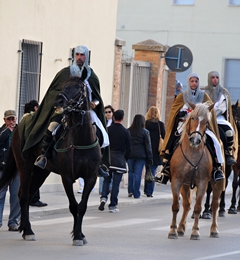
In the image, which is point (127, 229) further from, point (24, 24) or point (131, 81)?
point (131, 81)

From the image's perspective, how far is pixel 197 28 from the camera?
142 feet

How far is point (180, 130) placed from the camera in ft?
49.1

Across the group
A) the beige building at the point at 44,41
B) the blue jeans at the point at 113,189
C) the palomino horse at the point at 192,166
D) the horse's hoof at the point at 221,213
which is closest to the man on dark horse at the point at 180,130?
the palomino horse at the point at 192,166

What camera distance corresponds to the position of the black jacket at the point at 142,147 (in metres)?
21.3

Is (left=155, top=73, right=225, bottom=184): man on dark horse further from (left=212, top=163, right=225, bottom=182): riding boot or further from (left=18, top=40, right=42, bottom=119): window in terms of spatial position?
(left=18, top=40, right=42, bottom=119): window

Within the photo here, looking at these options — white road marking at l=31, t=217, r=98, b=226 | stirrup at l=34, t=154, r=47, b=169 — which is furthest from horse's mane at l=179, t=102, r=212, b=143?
white road marking at l=31, t=217, r=98, b=226

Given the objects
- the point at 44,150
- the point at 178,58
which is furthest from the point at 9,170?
the point at 178,58

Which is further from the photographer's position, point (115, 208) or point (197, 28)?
point (197, 28)

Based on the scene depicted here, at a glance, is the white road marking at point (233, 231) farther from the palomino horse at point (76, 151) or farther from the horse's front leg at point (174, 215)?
the palomino horse at point (76, 151)

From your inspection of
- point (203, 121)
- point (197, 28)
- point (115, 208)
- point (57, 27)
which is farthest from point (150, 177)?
point (197, 28)

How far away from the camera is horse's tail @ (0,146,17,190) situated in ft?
46.5

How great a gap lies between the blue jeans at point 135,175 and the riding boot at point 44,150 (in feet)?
27.4

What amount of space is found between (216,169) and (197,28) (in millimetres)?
29168

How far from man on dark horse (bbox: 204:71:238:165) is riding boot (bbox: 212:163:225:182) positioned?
166 cm
